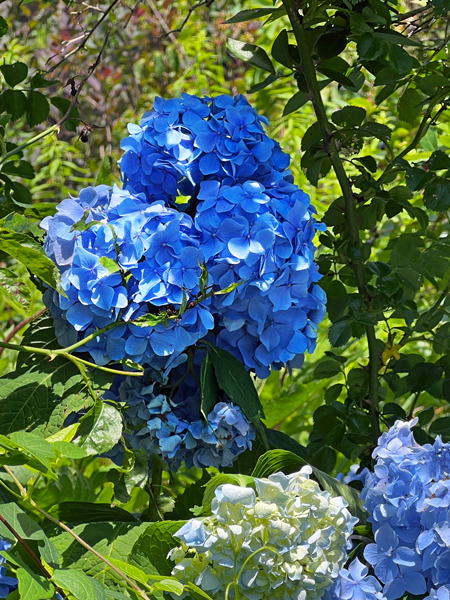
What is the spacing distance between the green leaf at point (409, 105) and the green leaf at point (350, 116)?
0.27ft

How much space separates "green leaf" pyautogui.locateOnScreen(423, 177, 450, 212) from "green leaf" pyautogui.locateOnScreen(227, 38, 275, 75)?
0.23m

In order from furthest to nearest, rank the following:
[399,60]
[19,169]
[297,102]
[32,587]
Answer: [19,169], [297,102], [399,60], [32,587]

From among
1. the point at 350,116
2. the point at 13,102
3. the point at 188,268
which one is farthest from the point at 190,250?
the point at 13,102

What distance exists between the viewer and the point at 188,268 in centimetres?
66

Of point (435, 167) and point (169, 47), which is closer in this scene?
point (435, 167)

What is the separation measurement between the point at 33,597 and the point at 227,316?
325 mm

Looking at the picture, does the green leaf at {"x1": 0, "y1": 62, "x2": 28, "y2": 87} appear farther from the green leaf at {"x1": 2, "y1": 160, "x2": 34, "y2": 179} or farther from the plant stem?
the plant stem

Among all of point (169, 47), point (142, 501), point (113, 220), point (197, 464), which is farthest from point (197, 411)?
point (169, 47)

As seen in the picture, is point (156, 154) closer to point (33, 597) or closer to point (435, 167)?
point (435, 167)

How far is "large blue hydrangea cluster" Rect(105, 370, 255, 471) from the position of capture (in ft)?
2.20

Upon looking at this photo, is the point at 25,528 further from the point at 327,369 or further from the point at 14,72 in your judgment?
the point at 14,72

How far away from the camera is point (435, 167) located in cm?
82

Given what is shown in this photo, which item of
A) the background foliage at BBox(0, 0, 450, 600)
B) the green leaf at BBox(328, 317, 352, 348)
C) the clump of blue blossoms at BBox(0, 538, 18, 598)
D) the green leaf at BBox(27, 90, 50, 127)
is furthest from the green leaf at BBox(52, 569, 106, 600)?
the green leaf at BBox(27, 90, 50, 127)

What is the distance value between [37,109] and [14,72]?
56 mm
